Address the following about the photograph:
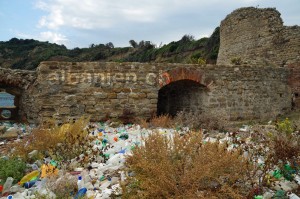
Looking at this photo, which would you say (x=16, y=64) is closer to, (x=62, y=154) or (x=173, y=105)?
(x=173, y=105)

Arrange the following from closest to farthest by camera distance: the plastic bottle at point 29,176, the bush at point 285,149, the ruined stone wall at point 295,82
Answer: the bush at point 285,149, the plastic bottle at point 29,176, the ruined stone wall at point 295,82

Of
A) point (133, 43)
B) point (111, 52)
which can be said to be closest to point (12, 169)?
point (111, 52)

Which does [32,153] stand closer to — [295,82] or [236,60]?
[295,82]

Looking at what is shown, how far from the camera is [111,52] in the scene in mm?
38656

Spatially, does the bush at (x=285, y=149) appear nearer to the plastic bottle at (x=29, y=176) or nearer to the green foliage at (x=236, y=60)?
the plastic bottle at (x=29, y=176)

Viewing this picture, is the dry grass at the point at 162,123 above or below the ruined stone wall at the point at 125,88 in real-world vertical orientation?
below

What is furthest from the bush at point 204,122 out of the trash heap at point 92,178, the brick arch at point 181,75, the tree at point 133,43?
the tree at point 133,43

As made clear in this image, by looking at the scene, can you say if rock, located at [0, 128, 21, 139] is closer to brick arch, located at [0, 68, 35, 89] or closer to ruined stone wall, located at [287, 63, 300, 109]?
brick arch, located at [0, 68, 35, 89]

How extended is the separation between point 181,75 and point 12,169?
16.1 ft

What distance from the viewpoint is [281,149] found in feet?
11.6

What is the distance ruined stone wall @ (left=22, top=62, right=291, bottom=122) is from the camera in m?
6.87

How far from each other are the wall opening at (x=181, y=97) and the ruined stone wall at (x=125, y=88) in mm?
212

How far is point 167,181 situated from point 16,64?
38.2 meters

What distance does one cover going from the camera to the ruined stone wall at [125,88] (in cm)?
687
